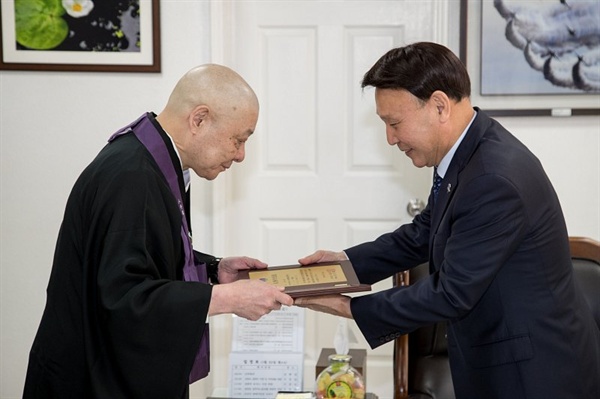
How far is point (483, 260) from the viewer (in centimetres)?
201

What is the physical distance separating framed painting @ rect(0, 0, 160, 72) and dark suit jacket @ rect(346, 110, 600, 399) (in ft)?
6.66

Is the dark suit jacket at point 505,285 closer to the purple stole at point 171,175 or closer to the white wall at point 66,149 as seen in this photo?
the purple stole at point 171,175

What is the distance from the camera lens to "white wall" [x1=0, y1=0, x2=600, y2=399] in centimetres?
365

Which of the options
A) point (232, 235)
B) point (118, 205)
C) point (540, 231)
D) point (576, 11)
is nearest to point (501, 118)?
point (576, 11)

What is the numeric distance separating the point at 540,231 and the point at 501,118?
1.69 meters

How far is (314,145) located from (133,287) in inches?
81.9

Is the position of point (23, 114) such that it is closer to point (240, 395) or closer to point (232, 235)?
point (232, 235)

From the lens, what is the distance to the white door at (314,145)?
12.4 feet

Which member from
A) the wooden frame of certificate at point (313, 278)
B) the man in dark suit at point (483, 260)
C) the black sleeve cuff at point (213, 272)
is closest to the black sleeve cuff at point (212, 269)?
the black sleeve cuff at point (213, 272)

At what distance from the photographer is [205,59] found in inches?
145

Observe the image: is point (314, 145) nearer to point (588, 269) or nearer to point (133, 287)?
point (588, 269)

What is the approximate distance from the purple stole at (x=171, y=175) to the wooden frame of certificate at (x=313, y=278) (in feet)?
0.76

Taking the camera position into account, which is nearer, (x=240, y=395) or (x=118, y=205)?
(x=118, y=205)

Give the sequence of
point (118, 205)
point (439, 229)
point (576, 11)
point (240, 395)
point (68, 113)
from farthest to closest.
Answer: point (68, 113) → point (576, 11) → point (240, 395) → point (439, 229) → point (118, 205)
